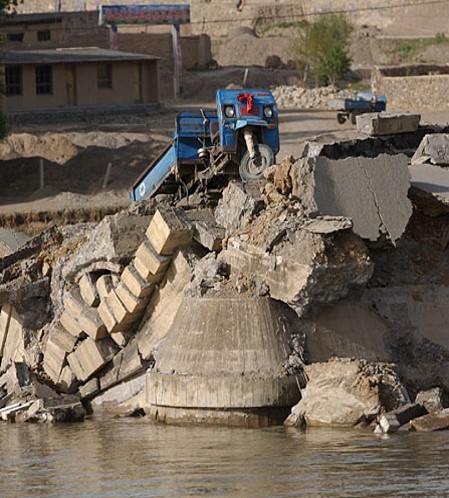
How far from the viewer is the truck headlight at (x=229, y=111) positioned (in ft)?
79.1

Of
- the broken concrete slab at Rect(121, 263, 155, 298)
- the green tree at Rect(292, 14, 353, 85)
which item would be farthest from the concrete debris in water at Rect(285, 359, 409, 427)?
the green tree at Rect(292, 14, 353, 85)

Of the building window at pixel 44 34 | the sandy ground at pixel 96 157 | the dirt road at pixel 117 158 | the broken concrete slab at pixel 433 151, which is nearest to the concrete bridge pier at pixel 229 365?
the broken concrete slab at pixel 433 151

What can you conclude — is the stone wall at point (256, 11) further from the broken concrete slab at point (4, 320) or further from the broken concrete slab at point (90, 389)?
the broken concrete slab at point (90, 389)

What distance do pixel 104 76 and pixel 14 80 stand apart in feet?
9.54

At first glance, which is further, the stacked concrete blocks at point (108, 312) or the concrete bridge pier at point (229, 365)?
the stacked concrete blocks at point (108, 312)

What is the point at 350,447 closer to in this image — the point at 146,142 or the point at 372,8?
the point at 146,142

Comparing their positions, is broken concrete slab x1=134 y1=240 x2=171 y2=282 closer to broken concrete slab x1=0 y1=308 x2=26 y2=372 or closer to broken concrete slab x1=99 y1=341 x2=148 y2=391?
broken concrete slab x1=99 y1=341 x2=148 y2=391

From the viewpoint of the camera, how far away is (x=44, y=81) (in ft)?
181

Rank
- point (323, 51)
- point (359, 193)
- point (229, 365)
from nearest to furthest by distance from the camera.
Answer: point (229, 365) < point (359, 193) < point (323, 51)

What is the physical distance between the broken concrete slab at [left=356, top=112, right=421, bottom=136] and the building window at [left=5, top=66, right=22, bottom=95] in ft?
105

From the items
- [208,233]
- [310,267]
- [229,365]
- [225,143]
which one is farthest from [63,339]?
[310,267]

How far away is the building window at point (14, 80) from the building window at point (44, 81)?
586 millimetres

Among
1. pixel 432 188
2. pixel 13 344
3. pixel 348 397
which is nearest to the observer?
pixel 348 397

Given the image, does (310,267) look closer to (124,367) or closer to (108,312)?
(124,367)
